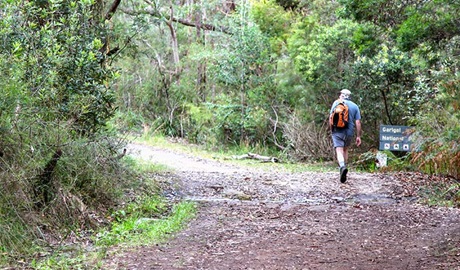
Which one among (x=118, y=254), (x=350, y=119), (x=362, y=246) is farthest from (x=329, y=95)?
(x=118, y=254)

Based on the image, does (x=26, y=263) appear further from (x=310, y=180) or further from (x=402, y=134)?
(x=402, y=134)

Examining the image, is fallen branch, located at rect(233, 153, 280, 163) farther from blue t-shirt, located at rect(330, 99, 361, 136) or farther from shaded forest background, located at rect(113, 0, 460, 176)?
Answer: blue t-shirt, located at rect(330, 99, 361, 136)

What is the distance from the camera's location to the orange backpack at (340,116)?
12188 millimetres

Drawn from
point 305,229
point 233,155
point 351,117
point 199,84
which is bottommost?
point 233,155

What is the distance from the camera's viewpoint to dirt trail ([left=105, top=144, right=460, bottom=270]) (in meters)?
6.31

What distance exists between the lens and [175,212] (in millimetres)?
8688

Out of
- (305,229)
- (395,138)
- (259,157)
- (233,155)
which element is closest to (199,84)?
(233,155)

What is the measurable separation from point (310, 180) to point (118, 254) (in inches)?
246

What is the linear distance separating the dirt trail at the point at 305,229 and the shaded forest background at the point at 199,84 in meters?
1.18

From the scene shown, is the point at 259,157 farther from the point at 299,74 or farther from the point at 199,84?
the point at 199,84

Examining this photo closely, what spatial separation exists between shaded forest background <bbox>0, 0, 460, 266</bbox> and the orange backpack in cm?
147

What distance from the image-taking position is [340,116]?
12.2 meters

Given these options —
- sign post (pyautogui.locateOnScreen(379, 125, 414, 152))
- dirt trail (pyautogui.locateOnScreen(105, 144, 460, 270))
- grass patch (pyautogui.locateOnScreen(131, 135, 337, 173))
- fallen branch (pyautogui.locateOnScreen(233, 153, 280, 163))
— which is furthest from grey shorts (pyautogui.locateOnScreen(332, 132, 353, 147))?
fallen branch (pyautogui.locateOnScreen(233, 153, 280, 163))

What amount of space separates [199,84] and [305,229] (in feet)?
64.5
